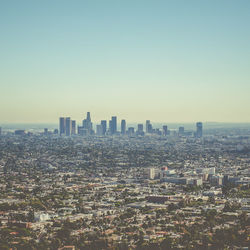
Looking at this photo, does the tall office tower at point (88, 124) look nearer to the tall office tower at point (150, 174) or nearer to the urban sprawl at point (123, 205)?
the urban sprawl at point (123, 205)

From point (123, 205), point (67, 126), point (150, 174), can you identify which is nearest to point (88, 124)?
point (67, 126)

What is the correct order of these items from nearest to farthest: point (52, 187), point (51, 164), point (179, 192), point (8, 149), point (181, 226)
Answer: point (181, 226) → point (179, 192) → point (52, 187) → point (51, 164) → point (8, 149)

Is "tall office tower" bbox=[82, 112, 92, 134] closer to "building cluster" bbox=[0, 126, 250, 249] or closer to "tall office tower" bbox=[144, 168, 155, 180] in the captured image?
"building cluster" bbox=[0, 126, 250, 249]

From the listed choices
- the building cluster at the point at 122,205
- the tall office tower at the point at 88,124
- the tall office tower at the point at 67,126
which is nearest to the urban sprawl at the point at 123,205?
the building cluster at the point at 122,205

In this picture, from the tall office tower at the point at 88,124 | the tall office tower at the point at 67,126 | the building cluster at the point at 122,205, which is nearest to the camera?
the building cluster at the point at 122,205

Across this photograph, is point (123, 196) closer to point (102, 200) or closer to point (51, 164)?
point (102, 200)

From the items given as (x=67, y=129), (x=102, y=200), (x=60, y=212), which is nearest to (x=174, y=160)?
(x=102, y=200)

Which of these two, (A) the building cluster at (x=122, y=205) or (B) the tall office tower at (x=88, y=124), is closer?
(A) the building cluster at (x=122, y=205)

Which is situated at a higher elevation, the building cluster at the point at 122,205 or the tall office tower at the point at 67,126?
the tall office tower at the point at 67,126

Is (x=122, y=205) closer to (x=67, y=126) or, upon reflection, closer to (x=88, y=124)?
(x=67, y=126)

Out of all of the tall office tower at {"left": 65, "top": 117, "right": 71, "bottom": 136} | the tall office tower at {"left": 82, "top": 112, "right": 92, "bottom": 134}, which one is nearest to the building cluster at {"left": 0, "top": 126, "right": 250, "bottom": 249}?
the tall office tower at {"left": 65, "top": 117, "right": 71, "bottom": 136}

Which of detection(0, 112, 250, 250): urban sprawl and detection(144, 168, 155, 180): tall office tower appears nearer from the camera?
detection(0, 112, 250, 250): urban sprawl
